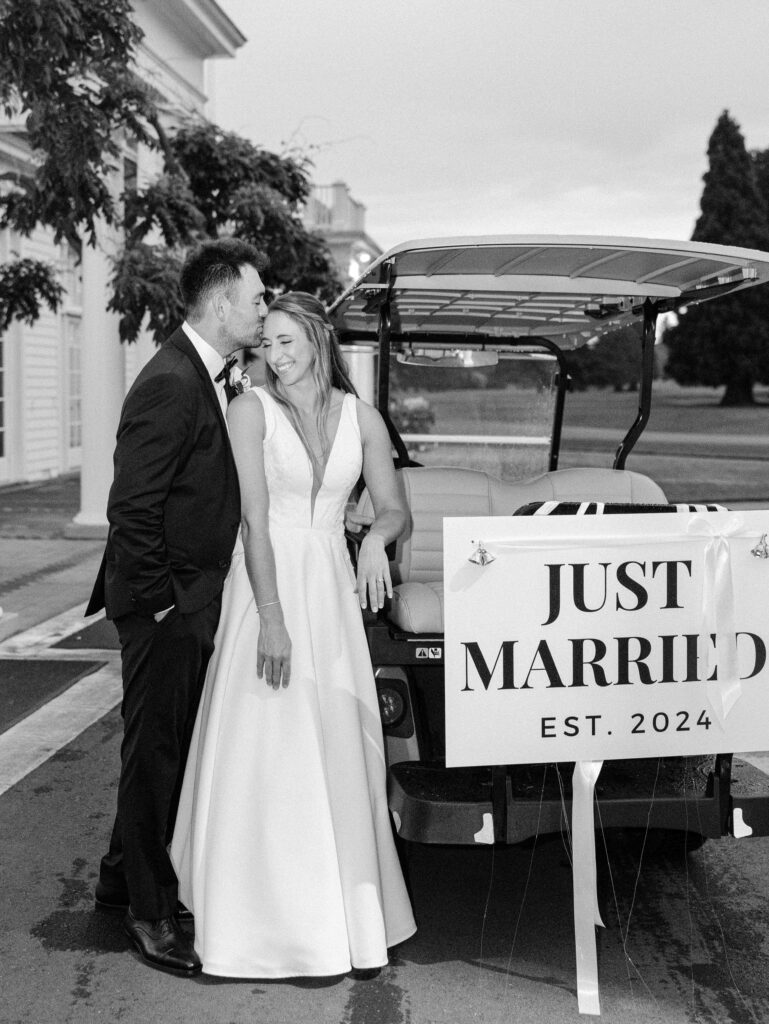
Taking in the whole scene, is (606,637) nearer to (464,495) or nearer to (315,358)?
(315,358)

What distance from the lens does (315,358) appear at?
11.3 ft

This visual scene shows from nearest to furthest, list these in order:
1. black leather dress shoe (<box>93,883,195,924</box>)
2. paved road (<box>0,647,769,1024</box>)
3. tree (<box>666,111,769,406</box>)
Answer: paved road (<box>0,647,769,1024</box>)
black leather dress shoe (<box>93,883,195,924</box>)
tree (<box>666,111,769,406</box>)

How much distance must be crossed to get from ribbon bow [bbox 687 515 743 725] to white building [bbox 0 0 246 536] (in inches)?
305

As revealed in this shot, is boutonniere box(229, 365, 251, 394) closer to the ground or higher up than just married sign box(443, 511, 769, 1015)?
higher up

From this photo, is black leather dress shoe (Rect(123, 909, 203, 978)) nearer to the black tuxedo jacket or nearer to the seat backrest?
the black tuxedo jacket

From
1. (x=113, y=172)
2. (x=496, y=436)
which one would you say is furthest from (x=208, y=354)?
(x=113, y=172)

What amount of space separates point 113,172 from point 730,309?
1745 inches

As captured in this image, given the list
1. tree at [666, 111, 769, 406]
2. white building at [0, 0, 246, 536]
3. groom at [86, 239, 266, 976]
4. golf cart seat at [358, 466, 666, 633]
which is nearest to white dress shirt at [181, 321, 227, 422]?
groom at [86, 239, 266, 976]

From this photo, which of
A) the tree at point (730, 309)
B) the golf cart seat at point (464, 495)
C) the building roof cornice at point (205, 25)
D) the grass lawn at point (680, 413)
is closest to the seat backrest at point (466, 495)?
the golf cart seat at point (464, 495)

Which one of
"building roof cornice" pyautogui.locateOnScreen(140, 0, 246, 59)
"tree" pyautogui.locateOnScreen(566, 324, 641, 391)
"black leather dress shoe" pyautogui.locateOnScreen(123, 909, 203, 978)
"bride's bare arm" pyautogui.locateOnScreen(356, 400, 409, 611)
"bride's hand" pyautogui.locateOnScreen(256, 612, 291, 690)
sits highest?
"building roof cornice" pyautogui.locateOnScreen(140, 0, 246, 59)

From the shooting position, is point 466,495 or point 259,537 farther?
point 466,495

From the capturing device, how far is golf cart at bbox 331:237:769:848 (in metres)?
3.25

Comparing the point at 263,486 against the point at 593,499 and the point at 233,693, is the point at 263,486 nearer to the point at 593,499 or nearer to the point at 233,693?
the point at 233,693

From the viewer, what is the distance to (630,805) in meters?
3.24
